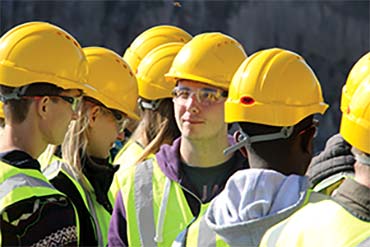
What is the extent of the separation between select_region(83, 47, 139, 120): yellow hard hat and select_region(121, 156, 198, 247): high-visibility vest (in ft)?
2.00

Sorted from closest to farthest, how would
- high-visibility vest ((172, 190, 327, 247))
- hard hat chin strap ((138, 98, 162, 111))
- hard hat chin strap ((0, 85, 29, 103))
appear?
1. high-visibility vest ((172, 190, 327, 247))
2. hard hat chin strap ((0, 85, 29, 103))
3. hard hat chin strap ((138, 98, 162, 111))

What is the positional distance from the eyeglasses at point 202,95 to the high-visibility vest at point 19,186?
132 centimetres

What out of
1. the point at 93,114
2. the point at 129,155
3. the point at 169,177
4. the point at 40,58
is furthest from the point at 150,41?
the point at 40,58

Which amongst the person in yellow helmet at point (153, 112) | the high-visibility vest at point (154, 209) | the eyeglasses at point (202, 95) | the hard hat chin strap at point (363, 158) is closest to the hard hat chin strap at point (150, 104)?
the person in yellow helmet at point (153, 112)

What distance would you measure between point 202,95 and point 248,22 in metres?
7.85

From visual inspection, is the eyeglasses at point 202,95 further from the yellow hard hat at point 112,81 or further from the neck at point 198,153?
the yellow hard hat at point 112,81

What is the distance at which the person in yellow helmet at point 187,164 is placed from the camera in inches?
186

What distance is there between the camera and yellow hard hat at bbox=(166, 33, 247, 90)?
508cm

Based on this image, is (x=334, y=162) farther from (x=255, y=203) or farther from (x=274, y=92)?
(x=255, y=203)

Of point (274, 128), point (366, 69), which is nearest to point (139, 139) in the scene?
point (366, 69)

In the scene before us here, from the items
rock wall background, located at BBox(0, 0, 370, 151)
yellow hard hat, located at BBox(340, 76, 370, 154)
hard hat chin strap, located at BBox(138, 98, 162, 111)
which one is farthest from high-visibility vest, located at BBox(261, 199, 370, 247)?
rock wall background, located at BBox(0, 0, 370, 151)

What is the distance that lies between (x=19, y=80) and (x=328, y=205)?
63.3 inches

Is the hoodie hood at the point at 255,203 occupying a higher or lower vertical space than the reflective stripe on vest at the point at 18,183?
higher

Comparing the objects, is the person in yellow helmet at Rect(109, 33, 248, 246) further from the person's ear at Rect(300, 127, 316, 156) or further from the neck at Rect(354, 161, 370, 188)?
the neck at Rect(354, 161, 370, 188)
